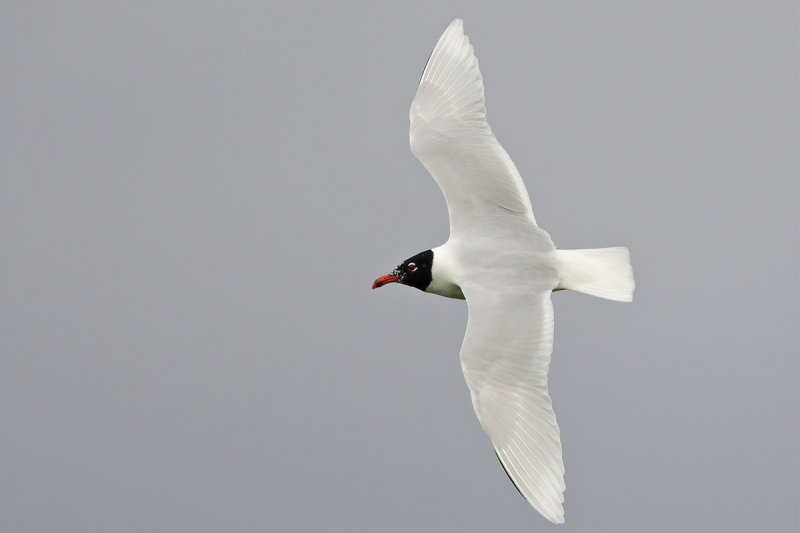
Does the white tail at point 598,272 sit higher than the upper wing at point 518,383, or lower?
higher

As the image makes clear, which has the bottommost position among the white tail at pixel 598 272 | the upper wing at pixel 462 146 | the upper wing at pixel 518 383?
the upper wing at pixel 518 383

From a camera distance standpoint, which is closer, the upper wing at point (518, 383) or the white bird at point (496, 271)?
the upper wing at point (518, 383)

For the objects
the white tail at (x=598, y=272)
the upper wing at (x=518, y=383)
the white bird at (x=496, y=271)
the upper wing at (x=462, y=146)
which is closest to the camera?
the upper wing at (x=518, y=383)

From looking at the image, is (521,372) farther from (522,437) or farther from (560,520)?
(560,520)

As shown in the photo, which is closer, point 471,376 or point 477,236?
point 471,376

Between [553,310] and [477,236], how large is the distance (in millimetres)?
746

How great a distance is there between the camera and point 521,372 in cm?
664

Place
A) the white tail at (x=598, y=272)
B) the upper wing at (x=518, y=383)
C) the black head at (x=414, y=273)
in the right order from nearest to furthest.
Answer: the upper wing at (x=518, y=383) → the white tail at (x=598, y=272) → the black head at (x=414, y=273)

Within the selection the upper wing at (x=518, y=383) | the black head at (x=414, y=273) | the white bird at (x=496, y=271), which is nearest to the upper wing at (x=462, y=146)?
the white bird at (x=496, y=271)

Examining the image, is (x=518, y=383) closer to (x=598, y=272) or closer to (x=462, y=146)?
(x=598, y=272)

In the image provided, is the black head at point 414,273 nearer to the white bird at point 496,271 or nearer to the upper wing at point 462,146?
the white bird at point 496,271

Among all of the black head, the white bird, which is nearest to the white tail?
the white bird

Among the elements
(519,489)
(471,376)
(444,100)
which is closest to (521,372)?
(471,376)

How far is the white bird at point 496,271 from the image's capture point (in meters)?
6.48
